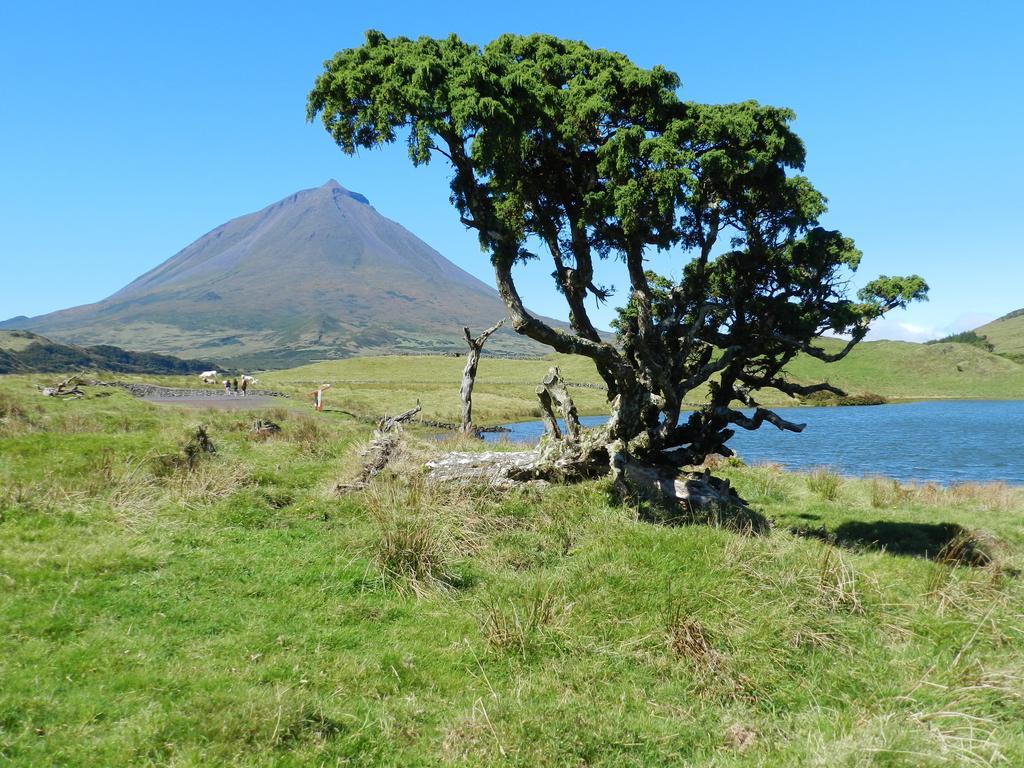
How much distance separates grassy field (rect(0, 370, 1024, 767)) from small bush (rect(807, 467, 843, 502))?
7235 millimetres

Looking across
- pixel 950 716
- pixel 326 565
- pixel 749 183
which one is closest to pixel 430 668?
pixel 326 565

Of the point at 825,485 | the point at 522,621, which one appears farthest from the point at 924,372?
the point at 522,621

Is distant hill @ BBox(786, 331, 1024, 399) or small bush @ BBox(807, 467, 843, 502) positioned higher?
distant hill @ BBox(786, 331, 1024, 399)

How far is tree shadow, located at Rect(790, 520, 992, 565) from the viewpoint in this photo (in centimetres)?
1422

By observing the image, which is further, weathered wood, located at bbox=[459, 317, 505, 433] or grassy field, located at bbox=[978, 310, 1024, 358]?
grassy field, located at bbox=[978, 310, 1024, 358]

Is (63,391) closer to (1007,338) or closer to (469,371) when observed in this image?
(469,371)

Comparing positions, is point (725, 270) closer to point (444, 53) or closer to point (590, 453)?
point (590, 453)

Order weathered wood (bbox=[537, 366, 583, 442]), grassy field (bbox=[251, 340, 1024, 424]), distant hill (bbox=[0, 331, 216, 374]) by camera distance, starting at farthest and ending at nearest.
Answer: distant hill (bbox=[0, 331, 216, 374]) → grassy field (bbox=[251, 340, 1024, 424]) → weathered wood (bbox=[537, 366, 583, 442])

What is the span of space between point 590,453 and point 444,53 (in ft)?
32.0

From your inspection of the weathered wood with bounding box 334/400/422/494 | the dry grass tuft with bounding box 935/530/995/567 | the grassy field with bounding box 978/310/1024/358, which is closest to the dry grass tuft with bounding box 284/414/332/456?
the weathered wood with bounding box 334/400/422/494


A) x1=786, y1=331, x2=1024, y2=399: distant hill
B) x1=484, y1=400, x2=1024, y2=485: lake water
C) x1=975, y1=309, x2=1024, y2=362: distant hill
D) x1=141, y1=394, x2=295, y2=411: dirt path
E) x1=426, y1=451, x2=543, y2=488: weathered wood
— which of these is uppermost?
x1=975, y1=309, x2=1024, y2=362: distant hill

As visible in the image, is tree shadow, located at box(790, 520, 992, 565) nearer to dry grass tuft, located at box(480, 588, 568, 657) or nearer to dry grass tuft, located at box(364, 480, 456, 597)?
dry grass tuft, located at box(480, 588, 568, 657)

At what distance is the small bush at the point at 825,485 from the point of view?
22.1m

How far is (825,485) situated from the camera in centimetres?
2264
